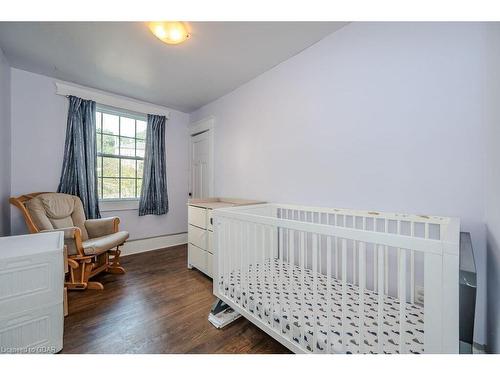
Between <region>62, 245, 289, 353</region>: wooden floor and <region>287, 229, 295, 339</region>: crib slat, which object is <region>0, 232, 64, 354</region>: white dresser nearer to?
<region>62, 245, 289, 353</region>: wooden floor

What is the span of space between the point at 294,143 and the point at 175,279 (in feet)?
6.19

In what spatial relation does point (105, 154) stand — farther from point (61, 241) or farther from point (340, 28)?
point (340, 28)

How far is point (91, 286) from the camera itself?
1886 millimetres

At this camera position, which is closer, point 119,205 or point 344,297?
point 344,297

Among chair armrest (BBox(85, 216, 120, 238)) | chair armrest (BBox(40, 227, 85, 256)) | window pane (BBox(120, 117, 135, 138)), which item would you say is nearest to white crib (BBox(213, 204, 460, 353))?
chair armrest (BBox(40, 227, 85, 256))

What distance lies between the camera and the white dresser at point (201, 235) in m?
2.08

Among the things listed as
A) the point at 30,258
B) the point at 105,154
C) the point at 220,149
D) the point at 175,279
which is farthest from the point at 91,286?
the point at 220,149

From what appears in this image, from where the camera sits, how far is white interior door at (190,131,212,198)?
122 inches

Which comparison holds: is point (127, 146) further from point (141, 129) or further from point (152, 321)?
point (152, 321)

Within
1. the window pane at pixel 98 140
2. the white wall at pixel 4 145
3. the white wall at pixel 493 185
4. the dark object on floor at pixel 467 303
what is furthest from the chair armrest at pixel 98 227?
the white wall at pixel 493 185

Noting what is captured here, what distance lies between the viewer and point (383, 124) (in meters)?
1.37

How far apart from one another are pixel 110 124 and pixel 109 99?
34 cm

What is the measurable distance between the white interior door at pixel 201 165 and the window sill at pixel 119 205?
89 cm

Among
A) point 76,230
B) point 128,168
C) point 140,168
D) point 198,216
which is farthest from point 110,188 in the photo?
point 198,216
